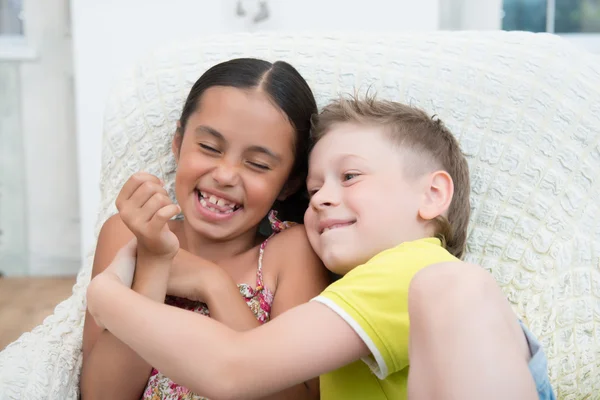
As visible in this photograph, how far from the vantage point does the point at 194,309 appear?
3.56ft

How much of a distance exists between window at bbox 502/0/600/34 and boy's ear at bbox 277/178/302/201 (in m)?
2.07

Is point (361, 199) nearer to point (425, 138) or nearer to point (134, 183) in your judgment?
point (425, 138)

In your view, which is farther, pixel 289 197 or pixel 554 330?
pixel 289 197

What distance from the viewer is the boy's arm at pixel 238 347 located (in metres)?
0.80

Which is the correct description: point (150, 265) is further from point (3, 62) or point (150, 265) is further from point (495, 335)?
point (3, 62)

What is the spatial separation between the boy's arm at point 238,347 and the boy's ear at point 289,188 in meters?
0.37

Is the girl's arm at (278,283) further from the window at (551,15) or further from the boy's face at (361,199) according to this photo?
the window at (551,15)

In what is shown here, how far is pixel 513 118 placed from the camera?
46.8 inches

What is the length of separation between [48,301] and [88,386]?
1795mm

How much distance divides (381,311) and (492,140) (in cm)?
46

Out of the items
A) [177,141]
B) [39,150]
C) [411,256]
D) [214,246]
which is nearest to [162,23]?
[39,150]

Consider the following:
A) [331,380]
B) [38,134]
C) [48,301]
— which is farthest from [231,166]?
[38,134]

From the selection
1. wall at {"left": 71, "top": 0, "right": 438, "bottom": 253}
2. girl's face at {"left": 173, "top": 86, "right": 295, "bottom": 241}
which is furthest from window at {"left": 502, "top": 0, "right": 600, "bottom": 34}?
girl's face at {"left": 173, "top": 86, "right": 295, "bottom": 241}

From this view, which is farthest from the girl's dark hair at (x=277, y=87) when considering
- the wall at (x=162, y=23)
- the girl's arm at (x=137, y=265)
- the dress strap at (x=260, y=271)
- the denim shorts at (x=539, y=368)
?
the wall at (x=162, y=23)
